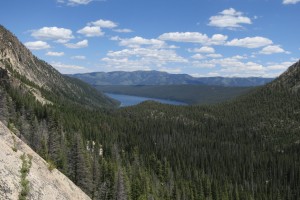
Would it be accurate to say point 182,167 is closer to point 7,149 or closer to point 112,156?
point 112,156

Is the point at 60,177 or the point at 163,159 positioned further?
the point at 163,159

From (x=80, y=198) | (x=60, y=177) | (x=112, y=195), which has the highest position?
(x=60, y=177)

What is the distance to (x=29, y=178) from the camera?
38625 mm

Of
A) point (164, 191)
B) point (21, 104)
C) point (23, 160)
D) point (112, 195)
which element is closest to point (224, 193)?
point (164, 191)

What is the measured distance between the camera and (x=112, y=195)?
97.6 m

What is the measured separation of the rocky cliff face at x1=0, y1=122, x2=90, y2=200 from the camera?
35.2 meters

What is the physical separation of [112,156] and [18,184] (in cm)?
12838

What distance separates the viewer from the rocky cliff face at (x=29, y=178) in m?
35.2

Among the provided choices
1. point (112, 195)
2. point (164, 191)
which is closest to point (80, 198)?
point (112, 195)

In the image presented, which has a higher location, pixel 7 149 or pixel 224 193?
pixel 7 149

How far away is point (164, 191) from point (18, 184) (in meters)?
103

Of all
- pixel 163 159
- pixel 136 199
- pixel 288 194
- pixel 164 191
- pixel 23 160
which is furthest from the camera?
pixel 163 159

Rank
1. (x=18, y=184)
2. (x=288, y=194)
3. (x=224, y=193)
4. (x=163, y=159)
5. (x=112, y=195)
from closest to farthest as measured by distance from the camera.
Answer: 1. (x=18, y=184)
2. (x=112, y=195)
3. (x=224, y=193)
4. (x=288, y=194)
5. (x=163, y=159)

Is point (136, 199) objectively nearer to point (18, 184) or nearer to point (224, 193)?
point (224, 193)
